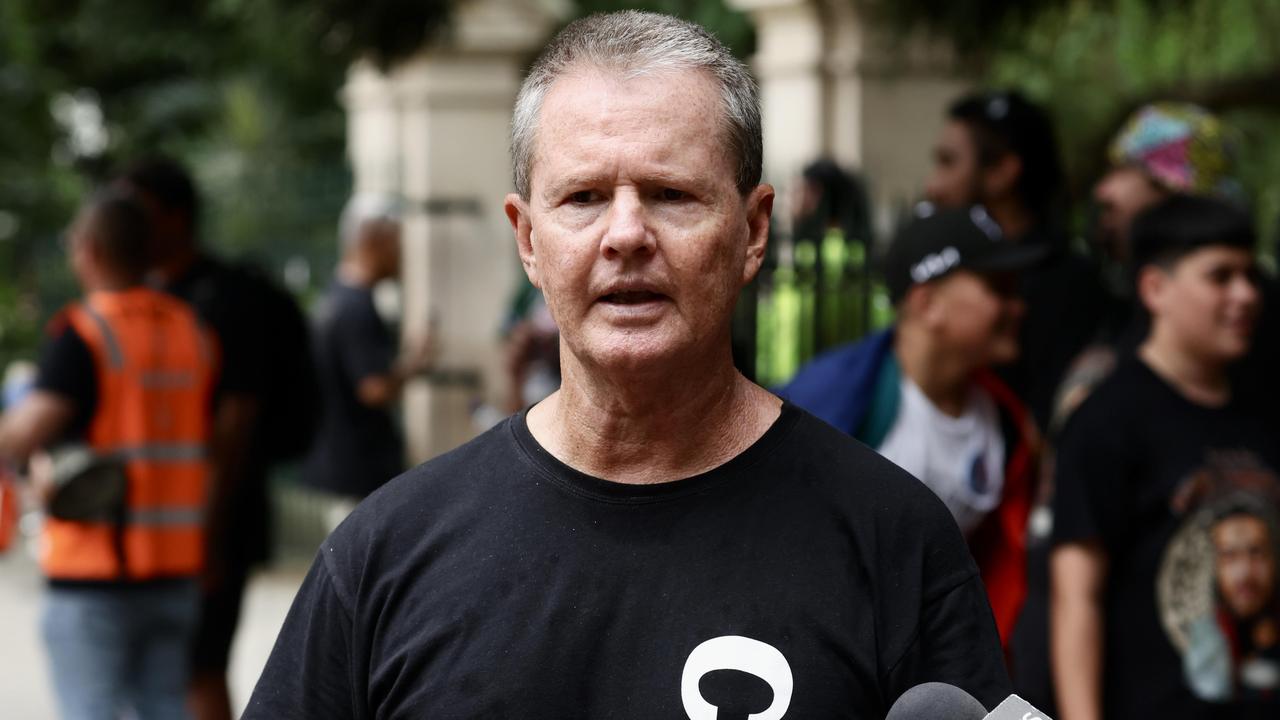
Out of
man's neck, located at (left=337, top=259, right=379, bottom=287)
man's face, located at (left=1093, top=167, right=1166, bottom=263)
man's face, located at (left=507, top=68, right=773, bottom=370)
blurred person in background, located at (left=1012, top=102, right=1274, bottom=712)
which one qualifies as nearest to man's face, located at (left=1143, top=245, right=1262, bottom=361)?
blurred person in background, located at (left=1012, top=102, right=1274, bottom=712)

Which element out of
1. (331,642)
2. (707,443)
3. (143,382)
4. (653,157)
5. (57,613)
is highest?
(653,157)

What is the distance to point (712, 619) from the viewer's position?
6.76ft

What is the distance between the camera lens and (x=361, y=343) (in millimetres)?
8023

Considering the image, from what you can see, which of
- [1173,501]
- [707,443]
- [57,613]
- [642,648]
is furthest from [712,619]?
[57,613]

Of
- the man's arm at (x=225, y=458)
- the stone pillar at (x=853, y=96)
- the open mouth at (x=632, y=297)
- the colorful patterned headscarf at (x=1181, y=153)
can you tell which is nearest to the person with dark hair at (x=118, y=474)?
the man's arm at (x=225, y=458)

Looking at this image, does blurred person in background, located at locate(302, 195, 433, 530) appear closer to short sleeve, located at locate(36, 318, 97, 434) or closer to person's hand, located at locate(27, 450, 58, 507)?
person's hand, located at locate(27, 450, 58, 507)

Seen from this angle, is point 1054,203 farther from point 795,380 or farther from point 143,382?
point 143,382

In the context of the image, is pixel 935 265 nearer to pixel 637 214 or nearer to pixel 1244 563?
pixel 1244 563

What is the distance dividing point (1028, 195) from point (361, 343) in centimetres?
A: 330

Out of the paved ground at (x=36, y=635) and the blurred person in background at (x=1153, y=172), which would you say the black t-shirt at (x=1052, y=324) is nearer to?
the blurred person in background at (x=1153, y=172)

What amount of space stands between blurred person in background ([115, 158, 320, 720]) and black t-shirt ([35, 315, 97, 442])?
1.88 feet

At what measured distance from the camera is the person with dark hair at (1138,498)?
4102 millimetres

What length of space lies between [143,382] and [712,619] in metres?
3.80

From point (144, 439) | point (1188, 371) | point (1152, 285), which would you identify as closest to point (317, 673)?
point (1188, 371)
